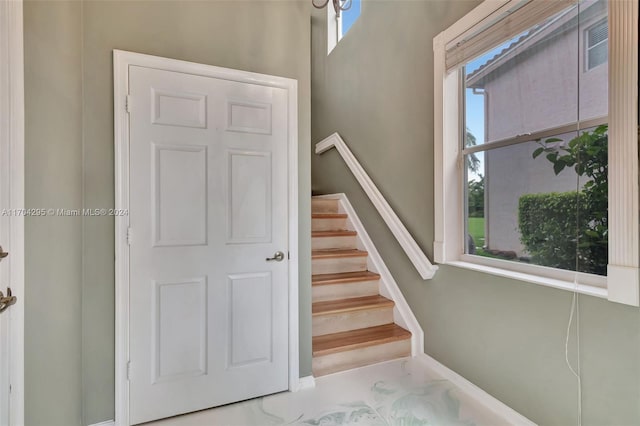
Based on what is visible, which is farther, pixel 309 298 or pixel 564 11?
pixel 309 298

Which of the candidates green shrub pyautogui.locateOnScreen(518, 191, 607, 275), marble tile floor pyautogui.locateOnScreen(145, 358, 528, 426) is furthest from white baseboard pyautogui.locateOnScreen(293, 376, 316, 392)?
green shrub pyautogui.locateOnScreen(518, 191, 607, 275)

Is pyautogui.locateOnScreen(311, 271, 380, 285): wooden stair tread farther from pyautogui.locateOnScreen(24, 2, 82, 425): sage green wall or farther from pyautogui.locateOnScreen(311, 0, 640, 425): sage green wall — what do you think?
pyautogui.locateOnScreen(24, 2, 82, 425): sage green wall

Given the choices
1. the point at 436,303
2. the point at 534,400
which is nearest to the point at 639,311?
the point at 534,400

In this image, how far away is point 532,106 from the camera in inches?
67.7

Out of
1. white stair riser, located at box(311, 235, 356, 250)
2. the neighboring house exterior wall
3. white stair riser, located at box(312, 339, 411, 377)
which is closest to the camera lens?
the neighboring house exterior wall

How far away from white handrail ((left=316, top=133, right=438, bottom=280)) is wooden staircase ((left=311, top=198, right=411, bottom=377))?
1.57 feet

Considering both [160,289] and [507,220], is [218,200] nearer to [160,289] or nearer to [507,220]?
[160,289]

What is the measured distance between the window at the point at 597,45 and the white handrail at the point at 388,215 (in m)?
1.44

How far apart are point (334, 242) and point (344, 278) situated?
526 mm

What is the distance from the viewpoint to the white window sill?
139 cm

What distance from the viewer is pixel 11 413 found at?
4.41ft

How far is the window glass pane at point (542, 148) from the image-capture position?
1417mm

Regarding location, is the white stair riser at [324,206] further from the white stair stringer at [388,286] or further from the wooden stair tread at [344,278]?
the wooden stair tread at [344,278]

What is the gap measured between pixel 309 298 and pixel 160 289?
92 centimetres
